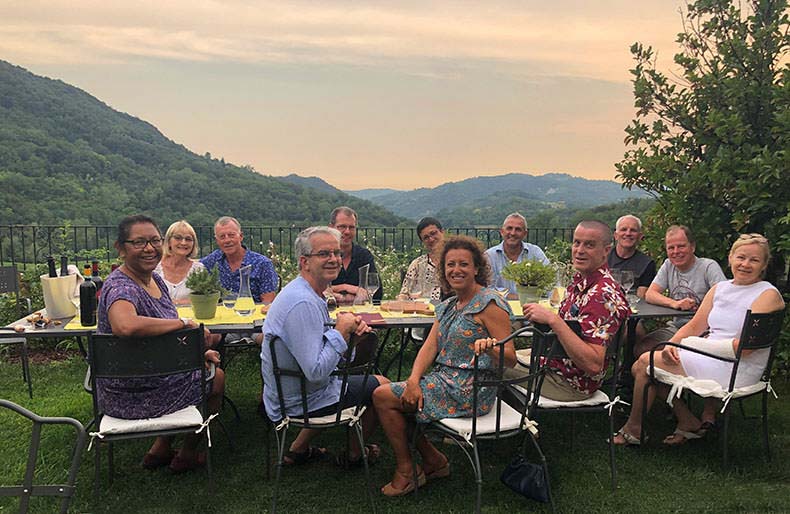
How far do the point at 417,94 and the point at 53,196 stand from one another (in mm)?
13609

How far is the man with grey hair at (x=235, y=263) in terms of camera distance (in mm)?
4504

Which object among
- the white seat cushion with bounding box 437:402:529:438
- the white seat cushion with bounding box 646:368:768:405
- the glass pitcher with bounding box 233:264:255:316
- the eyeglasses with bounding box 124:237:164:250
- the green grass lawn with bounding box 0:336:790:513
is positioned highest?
the eyeglasses with bounding box 124:237:164:250

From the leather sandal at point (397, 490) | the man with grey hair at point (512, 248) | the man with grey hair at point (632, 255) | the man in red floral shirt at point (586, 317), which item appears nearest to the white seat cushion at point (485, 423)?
the man in red floral shirt at point (586, 317)

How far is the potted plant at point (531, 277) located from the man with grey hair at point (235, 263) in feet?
5.90

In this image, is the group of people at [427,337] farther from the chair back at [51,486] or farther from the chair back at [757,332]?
the chair back at [51,486]

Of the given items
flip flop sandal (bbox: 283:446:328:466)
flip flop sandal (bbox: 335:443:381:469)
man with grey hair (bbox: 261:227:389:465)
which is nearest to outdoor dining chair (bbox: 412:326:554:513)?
man with grey hair (bbox: 261:227:389:465)

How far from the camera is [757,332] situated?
320 cm

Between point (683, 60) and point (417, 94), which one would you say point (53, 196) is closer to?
point (417, 94)

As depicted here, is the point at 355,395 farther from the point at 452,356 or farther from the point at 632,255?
the point at 632,255

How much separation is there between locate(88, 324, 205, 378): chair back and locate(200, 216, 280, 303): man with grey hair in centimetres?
173

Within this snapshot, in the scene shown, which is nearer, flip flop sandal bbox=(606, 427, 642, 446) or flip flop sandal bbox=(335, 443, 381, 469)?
flip flop sandal bbox=(335, 443, 381, 469)

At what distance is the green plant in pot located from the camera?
3369mm

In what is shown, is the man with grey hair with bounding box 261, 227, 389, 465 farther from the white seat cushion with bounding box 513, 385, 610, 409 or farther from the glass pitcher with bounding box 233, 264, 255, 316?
the white seat cushion with bounding box 513, 385, 610, 409

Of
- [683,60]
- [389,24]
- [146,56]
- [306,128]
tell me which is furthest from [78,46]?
[683,60]
